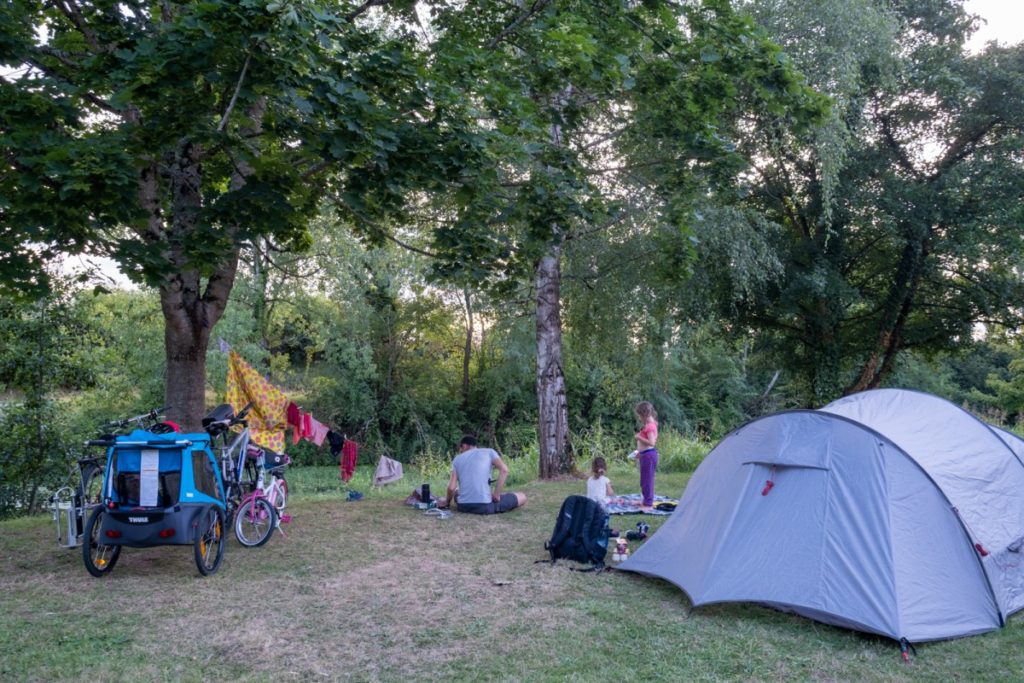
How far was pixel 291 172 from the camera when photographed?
6.21 meters

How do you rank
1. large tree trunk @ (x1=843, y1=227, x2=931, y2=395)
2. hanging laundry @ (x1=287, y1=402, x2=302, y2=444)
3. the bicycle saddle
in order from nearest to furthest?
the bicycle saddle, hanging laundry @ (x1=287, y1=402, x2=302, y2=444), large tree trunk @ (x1=843, y1=227, x2=931, y2=395)

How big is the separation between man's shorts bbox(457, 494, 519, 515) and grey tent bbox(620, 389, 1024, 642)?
287cm

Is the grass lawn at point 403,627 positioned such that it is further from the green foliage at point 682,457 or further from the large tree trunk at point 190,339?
the green foliage at point 682,457

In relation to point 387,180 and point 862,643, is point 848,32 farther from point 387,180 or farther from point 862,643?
point 862,643

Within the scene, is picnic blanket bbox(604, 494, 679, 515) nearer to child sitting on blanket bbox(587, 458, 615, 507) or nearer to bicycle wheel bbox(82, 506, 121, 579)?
child sitting on blanket bbox(587, 458, 615, 507)

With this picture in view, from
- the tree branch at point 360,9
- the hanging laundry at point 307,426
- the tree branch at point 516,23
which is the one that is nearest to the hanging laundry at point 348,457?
the hanging laundry at point 307,426

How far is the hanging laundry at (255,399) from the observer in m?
9.24

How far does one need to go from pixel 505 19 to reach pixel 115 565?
598cm

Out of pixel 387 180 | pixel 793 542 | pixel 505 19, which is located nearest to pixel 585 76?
pixel 505 19

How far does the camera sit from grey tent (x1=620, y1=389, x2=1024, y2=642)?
4.99 metres

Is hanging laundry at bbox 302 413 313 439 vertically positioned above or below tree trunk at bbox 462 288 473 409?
below

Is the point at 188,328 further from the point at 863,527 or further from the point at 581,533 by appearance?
the point at 863,527

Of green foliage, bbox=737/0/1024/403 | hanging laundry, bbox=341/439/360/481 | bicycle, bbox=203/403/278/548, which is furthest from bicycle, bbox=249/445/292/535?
green foliage, bbox=737/0/1024/403

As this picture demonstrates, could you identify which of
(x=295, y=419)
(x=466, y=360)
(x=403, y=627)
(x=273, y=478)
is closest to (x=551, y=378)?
(x=295, y=419)
